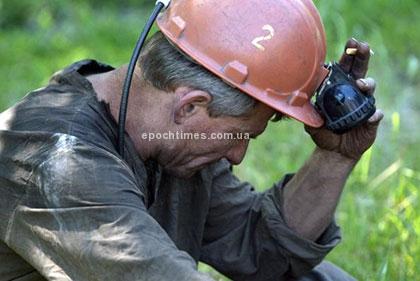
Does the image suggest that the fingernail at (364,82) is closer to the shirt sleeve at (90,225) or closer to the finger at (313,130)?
the finger at (313,130)

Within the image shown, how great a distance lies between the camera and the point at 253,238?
404 centimetres

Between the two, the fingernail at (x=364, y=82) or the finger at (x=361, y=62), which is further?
the finger at (x=361, y=62)

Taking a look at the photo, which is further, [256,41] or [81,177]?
[256,41]

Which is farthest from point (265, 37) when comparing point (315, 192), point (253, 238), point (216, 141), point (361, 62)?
point (253, 238)

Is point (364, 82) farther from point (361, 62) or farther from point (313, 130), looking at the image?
point (313, 130)

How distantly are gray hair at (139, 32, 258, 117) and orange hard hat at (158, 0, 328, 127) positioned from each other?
0.03m

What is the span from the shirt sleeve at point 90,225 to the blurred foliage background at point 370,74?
1689 mm

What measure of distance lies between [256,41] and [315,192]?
83 cm

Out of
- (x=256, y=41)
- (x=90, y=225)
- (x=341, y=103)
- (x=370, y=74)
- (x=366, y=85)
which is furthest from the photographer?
(x=370, y=74)

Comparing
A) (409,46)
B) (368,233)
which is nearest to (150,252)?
(368,233)

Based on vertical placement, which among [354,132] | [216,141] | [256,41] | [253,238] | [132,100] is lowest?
[253,238]

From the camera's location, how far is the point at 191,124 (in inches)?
134

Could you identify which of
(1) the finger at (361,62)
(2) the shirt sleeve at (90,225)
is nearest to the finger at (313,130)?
(1) the finger at (361,62)

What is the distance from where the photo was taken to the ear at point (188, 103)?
331 cm
